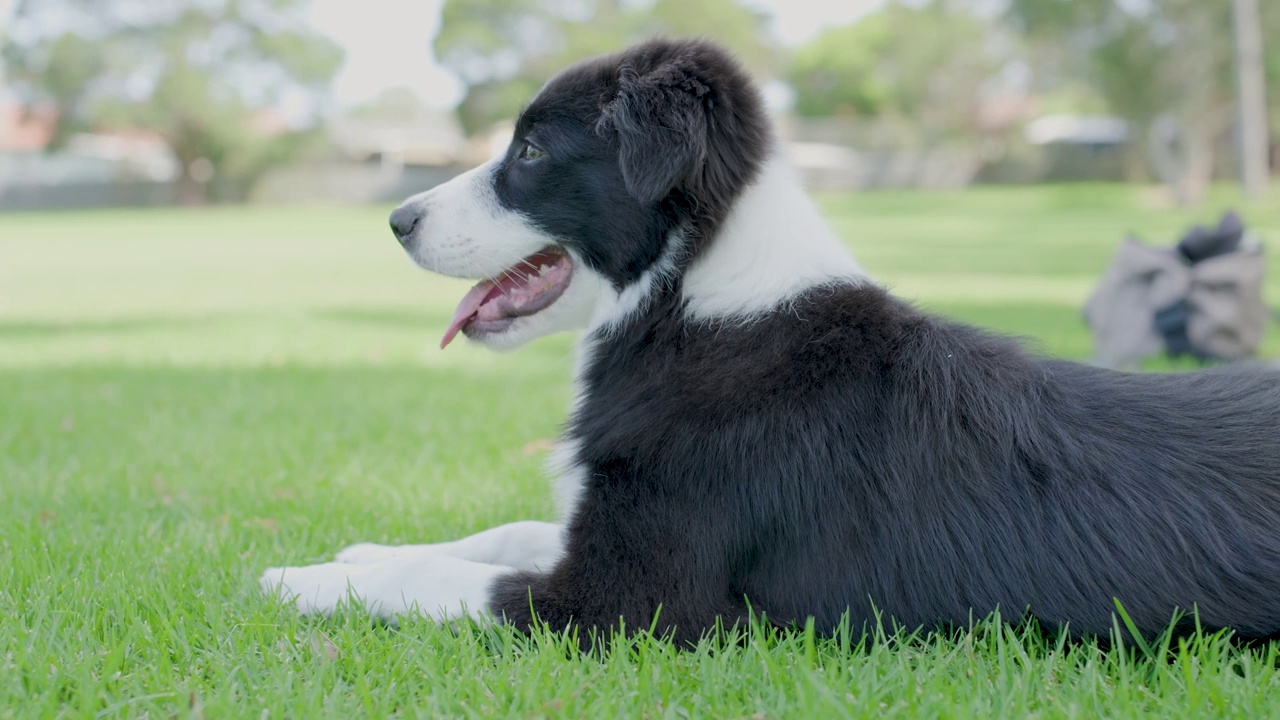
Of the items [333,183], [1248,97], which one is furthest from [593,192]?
[333,183]

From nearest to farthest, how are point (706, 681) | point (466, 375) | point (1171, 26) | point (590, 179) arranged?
point (706, 681)
point (590, 179)
point (466, 375)
point (1171, 26)

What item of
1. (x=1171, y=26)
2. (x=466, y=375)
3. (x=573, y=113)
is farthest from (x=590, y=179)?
(x=1171, y=26)

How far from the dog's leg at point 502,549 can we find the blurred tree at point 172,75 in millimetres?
56691

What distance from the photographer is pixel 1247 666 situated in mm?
2295

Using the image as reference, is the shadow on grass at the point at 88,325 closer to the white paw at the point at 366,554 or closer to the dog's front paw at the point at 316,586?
the white paw at the point at 366,554

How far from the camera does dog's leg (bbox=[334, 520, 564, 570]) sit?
3.27m

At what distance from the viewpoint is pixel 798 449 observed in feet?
8.47

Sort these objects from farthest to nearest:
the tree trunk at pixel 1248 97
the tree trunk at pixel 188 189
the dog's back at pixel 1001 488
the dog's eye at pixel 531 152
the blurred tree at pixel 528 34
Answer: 1. the blurred tree at pixel 528 34
2. the tree trunk at pixel 188 189
3. the tree trunk at pixel 1248 97
4. the dog's eye at pixel 531 152
5. the dog's back at pixel 1001 488

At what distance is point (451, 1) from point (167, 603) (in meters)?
73.7

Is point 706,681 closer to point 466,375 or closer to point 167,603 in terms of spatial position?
point 167,603

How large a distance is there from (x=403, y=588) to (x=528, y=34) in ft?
238

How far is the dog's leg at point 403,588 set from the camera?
2.72 metres

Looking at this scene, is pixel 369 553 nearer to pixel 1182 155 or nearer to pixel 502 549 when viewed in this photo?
pixel 502 549

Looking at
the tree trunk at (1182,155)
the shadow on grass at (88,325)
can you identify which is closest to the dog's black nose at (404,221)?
the shadow on grass at (88,325)
